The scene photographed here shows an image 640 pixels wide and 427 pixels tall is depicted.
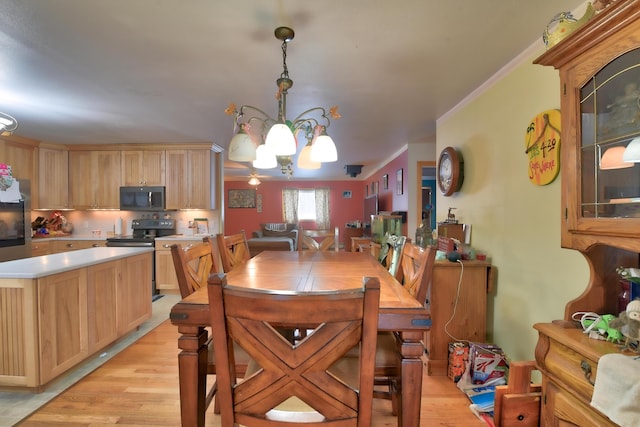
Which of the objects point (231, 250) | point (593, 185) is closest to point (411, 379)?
point (593, 185)

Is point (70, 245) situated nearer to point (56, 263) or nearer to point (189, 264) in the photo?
point (56, 263)

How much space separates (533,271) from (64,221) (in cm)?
631

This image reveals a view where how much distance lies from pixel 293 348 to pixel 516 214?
1.96m

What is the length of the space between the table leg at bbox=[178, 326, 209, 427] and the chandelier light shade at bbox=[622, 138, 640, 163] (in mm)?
1644

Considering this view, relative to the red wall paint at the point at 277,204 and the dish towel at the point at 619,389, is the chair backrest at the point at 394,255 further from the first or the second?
the red wall paint at the point at 277,204

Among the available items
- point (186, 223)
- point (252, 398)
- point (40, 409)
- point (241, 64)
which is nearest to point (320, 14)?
point (241, 64)

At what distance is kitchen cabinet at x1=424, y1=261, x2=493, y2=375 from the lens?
2.26 m

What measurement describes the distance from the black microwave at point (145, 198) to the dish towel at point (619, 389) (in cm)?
495

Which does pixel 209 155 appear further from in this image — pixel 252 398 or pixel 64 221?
pixel 252 398

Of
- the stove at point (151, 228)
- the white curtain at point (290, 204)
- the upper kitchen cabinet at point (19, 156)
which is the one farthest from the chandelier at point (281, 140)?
the white curtain at point (290, 204)

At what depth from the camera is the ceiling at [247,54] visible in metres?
1.50

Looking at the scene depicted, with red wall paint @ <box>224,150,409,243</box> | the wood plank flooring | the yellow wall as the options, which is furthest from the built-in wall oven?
red wall paint @ <box>224,150,409,243</box>

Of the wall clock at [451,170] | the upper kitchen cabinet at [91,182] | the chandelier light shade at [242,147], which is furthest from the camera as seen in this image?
the upper kitchen cabinet at [91,182]

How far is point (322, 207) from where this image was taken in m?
9.43
